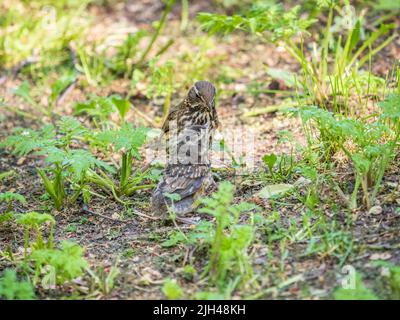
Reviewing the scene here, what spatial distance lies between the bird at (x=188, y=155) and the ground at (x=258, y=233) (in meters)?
0.22

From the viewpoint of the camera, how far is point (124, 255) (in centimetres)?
503

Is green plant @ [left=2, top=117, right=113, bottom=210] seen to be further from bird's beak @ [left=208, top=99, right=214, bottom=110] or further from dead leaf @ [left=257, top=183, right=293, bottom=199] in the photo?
dead leaf @ [left=257, top=183, right=293, bottom=199]

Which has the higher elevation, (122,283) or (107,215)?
(107,215)

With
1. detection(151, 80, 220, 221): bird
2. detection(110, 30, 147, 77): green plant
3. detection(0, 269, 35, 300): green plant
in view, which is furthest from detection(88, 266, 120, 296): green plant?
detection(110, 30, 147, 77): green plant

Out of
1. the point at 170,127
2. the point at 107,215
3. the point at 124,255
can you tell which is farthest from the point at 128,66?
the point at 124,255

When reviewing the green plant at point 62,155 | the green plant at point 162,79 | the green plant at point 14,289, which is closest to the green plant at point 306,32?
the green plant at point 162,79

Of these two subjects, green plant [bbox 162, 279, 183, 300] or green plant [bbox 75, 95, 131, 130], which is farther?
green plant [bbox 75, 95, 131, 130]

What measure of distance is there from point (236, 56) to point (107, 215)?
3.63 m

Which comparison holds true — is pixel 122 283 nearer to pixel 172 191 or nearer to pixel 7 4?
pixel 172 191

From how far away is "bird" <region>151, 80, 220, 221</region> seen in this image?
5.45m
